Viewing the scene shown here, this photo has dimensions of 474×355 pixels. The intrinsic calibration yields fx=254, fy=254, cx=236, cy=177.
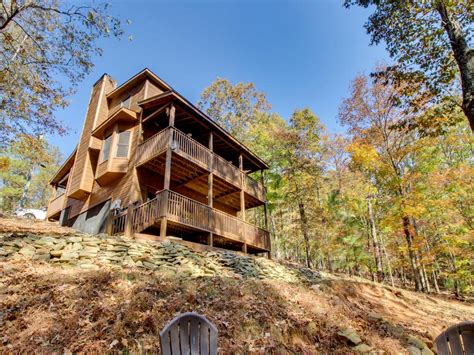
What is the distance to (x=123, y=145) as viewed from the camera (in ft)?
45.4

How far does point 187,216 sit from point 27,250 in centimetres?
535

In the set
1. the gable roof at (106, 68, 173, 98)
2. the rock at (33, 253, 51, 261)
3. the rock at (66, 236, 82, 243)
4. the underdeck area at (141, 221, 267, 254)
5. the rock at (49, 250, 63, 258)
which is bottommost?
the rock at (33, 253, 51, 261)

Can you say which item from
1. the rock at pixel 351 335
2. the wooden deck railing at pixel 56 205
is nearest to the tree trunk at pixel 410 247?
the rock at pixel 351 335

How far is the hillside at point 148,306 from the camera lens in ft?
13.0

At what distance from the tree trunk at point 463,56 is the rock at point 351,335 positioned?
5.23 metres

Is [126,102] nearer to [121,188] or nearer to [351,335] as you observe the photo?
[121,188]

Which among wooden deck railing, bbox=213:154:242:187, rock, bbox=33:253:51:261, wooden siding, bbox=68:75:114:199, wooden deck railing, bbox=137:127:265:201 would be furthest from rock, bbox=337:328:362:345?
wooden siding, bbox=68:75:114:199

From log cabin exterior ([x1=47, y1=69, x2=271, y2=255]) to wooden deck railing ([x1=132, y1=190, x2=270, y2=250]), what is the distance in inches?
1.6

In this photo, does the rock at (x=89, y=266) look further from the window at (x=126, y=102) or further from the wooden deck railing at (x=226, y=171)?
the window at (x=126, y=102)

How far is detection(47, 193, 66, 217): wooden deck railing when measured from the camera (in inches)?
703

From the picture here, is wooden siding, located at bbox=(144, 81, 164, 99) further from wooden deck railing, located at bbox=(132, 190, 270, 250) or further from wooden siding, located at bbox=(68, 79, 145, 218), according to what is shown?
wooden deck railing, located at bbox=(132, 190, 270, 250)

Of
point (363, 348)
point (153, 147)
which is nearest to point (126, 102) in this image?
point (153, 147)

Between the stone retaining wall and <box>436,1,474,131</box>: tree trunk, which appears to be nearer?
<box>436,1,474,131</box>: tree trunk

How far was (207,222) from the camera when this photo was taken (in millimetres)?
11430
